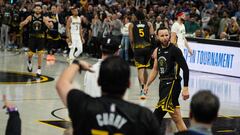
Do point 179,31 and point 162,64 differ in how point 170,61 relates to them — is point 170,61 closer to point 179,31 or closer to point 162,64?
point 162,64

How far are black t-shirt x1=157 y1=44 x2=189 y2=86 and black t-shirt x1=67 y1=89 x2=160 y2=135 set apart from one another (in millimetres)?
5759

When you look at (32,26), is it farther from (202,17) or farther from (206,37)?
(202,17)

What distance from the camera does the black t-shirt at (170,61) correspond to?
9.97 metres

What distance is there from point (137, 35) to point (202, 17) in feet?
31.0

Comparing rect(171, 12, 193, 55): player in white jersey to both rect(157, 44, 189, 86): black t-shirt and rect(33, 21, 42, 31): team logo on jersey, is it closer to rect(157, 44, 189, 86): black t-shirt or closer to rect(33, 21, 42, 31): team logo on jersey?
rect(33, 21, 42, 31): team logo on jersey

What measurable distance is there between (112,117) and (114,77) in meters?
0.27

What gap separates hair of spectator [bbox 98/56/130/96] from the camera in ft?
13.6

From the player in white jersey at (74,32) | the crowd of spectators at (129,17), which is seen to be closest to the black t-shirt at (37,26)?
the player in white jersey at (74,32)

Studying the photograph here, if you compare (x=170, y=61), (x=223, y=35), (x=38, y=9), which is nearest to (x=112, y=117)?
(x=170, y=61)

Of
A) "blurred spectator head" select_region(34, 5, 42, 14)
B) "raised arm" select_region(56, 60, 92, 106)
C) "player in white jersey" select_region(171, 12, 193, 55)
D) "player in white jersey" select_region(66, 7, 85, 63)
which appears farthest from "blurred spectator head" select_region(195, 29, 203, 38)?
"raised arm" select_region(56, 60, 92, 106)

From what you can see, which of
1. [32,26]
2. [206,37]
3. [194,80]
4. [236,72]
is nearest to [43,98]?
[32,26]

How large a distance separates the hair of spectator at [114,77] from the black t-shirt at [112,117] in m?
0.07

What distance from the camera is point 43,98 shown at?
14.7 m

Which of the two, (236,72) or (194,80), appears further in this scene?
(236,72)
